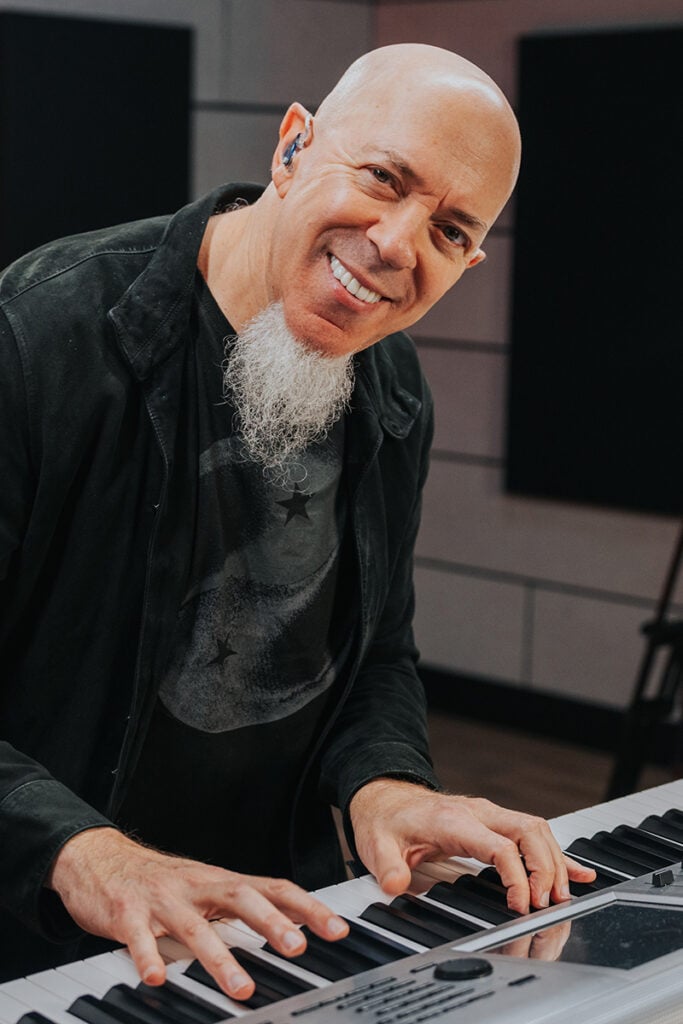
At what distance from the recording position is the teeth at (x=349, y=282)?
1.53 meters

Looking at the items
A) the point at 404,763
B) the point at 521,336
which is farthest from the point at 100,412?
the point at 521,336

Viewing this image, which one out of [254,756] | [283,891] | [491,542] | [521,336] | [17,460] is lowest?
[491,542]

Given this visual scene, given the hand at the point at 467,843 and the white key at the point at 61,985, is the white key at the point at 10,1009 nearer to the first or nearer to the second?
the white key at the point at 61,985

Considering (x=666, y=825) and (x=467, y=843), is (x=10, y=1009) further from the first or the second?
(x=666, y=825)

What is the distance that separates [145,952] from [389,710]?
64 cm

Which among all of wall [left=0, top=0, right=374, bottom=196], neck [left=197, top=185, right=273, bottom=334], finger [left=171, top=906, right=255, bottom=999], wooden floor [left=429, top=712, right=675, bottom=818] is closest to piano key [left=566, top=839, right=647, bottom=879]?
finger [left=171, top=906, right=255, bottom=999]

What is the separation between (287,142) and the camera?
161 cm

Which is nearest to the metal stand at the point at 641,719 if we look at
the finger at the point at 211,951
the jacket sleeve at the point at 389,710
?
the jacket sleeve at the point at 389,710

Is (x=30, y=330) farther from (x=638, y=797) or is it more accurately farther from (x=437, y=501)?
(x=437, y=501)

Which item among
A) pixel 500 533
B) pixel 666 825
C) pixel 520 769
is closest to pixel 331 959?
pixel 666 825

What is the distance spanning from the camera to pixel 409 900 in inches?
55.1

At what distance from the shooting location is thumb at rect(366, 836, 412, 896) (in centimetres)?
142

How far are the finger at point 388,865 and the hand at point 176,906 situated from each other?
146 millimetres

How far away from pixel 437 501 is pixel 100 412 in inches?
144
